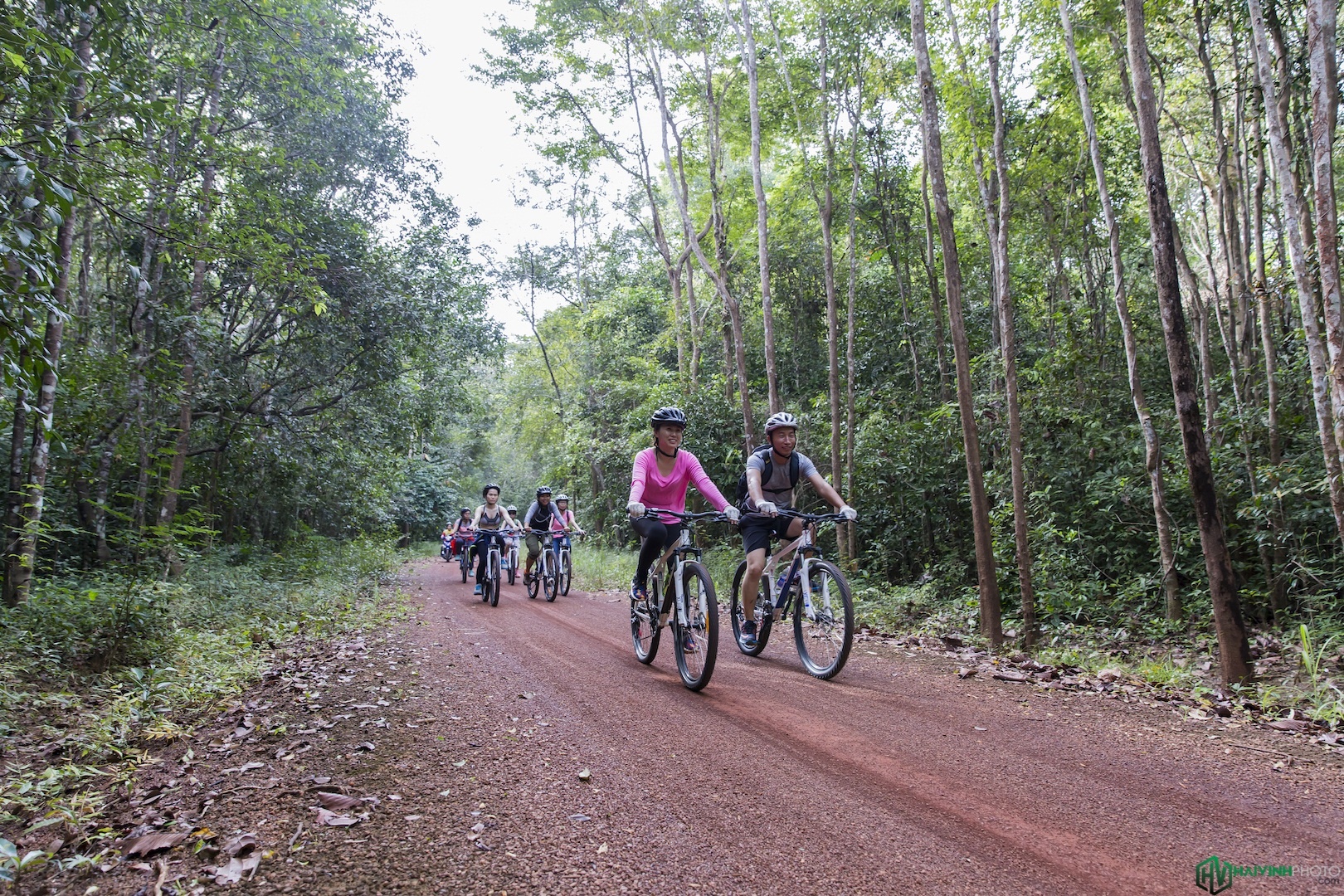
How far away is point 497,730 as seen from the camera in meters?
4.39

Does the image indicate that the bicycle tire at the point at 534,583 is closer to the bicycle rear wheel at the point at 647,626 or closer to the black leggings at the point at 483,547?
the black leggings at the point at 483,547

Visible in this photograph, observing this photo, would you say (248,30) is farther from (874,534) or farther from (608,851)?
(874,534)

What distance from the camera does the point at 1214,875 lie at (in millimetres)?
2633

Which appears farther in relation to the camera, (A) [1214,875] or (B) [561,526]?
(B) [561,526]

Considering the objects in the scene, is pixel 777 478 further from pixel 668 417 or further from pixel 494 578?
pixel 494 578

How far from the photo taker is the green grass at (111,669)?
11.9 feet

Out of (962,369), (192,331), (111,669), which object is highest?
(192,331)

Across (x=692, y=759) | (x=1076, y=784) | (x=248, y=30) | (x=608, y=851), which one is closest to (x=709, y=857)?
(x=608, y=851)

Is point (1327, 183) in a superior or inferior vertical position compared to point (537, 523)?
superior

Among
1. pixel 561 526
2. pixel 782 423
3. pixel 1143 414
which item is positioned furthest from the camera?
pixel 561 526

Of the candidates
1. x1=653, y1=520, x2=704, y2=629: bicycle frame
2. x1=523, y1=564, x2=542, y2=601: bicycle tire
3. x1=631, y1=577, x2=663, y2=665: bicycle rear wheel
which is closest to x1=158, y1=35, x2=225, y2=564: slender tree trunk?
x1=523, y1=564, x2=542, y2=601: bicycle tire

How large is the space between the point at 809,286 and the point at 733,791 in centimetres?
1794

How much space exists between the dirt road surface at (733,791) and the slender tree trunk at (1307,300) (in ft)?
8.70

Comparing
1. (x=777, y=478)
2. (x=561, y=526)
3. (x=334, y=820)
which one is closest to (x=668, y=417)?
(x=777, y=478)
